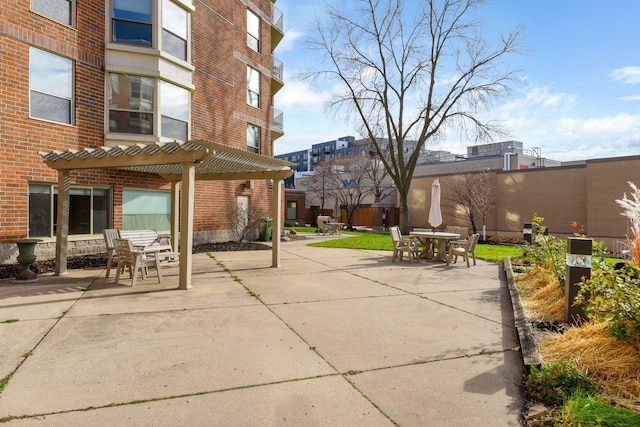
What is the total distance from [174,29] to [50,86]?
4.81m

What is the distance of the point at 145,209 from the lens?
→ 44.3 ft

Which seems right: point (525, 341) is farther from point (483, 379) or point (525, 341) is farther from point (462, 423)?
point (462, 423)

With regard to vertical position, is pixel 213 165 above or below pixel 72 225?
above

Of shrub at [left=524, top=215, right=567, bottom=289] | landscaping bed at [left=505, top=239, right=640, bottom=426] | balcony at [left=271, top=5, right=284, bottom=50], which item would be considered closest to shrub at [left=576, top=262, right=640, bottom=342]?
landscaping bed at [left=505, top=239, right=640, bottom=426]

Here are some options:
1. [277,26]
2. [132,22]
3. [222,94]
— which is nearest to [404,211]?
[222,94]

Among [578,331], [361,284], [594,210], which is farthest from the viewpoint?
[594,210]

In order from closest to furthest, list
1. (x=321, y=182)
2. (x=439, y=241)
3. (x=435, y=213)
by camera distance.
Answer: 1. (x=439, y=241)
2. (x=435, y=213)
3. (x=321, y=182)

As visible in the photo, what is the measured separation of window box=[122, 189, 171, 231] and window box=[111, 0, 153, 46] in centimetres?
490

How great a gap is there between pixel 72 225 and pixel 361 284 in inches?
352

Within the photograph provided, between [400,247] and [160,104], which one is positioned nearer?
[400,247]

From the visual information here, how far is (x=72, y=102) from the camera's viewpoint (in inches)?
442

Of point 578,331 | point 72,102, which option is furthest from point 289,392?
point 72,102

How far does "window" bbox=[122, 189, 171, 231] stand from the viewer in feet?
42.3

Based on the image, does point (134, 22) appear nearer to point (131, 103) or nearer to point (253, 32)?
point (131, 103)
